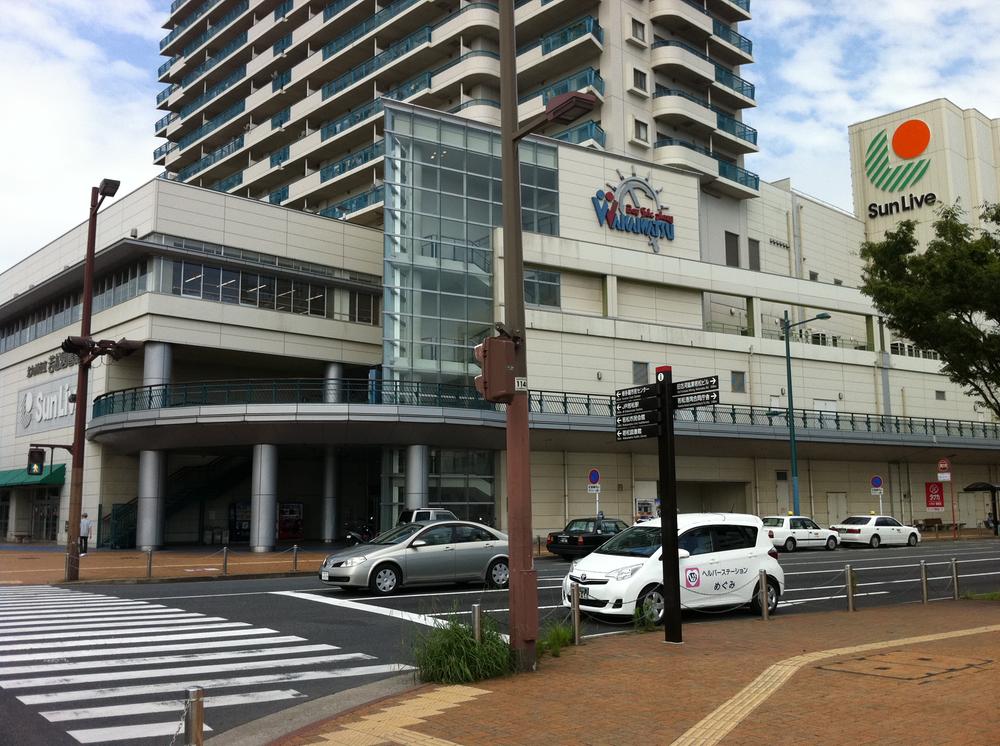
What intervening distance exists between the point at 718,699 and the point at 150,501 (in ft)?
105

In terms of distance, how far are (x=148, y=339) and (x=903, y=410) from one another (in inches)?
1635

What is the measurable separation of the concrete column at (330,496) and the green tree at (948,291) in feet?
81.8

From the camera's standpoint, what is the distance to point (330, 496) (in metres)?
39.0

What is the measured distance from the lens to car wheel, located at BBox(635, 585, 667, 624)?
42.8 ft

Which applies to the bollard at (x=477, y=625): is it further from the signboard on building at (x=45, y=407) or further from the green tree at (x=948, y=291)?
the signboard on building at (x=45, y=407)

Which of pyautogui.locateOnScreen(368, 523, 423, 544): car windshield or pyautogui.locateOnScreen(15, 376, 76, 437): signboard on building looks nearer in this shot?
pyautogui.locateOnScreen(368, 523, 423, 544): car windshield

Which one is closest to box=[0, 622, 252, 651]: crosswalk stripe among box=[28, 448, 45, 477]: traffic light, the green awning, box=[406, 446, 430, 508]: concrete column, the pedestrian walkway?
the pedestrian walkway

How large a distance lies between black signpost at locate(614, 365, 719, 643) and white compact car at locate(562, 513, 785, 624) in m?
1.82

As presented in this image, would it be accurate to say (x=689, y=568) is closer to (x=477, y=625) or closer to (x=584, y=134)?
(x=477, y=625)

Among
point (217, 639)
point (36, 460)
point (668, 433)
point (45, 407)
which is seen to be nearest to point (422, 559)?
point (217, 639)

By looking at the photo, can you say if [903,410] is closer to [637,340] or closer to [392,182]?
[637,340]

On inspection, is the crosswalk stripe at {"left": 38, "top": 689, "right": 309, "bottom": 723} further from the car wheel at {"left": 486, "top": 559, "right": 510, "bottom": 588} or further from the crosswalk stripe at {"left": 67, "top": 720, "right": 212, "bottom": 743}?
the car wheel at {"left": 486, "top": 559, "right": 510, "bottom": 588}

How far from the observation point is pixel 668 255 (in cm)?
4503

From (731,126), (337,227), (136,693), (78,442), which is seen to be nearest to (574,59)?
(731,126)
